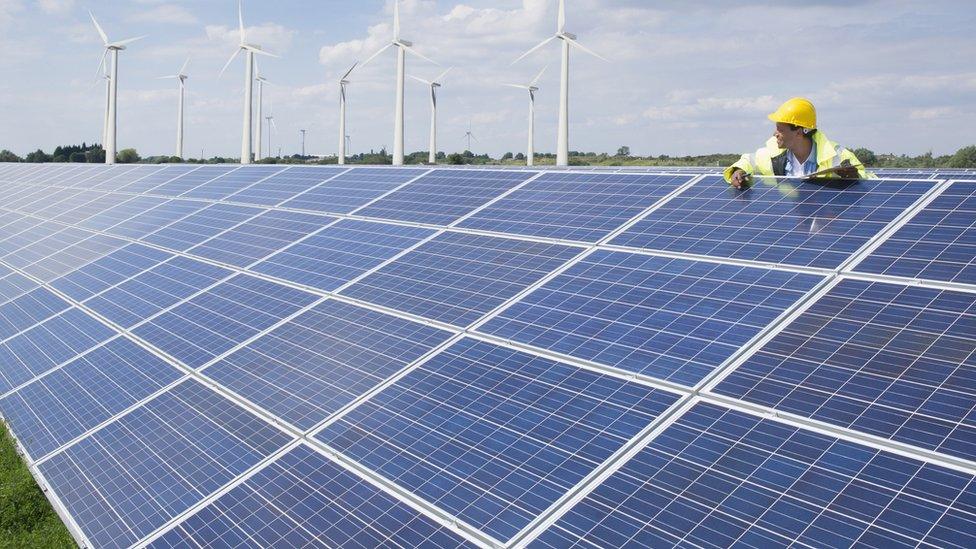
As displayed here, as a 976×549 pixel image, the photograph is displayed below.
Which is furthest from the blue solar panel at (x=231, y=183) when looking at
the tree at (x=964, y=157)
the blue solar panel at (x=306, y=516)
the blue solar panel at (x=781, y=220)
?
the tree at (x=964, y=157)

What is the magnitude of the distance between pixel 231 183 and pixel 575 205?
49.4 feet

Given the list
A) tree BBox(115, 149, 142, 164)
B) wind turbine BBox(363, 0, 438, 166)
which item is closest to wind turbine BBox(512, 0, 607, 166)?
wind turbine BBox(363, 0, 438, 166)

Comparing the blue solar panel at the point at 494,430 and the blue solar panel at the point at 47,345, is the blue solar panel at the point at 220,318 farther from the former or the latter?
the blue solar panel at the point at 494,430

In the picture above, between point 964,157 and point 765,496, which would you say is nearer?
point 765,496

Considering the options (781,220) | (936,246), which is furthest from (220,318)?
(936,246)

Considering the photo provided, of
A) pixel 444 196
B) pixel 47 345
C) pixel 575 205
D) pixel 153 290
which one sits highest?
pixel 444 196

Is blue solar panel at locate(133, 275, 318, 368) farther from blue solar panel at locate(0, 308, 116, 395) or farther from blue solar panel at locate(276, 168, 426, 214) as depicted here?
blue solar panel at locate(276, 168, 426, 214)

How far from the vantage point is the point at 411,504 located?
26.5 feet

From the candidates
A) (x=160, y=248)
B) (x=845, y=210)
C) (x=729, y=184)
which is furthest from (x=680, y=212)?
(x=160, y=248)

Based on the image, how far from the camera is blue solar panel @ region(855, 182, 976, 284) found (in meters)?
9.42

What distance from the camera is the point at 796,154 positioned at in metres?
13.1

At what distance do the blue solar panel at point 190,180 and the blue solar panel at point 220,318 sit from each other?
12.6m

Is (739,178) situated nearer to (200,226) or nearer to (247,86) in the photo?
(200,226)

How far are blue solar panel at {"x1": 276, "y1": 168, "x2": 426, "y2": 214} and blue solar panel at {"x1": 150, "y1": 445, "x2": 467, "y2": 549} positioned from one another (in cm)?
1010
